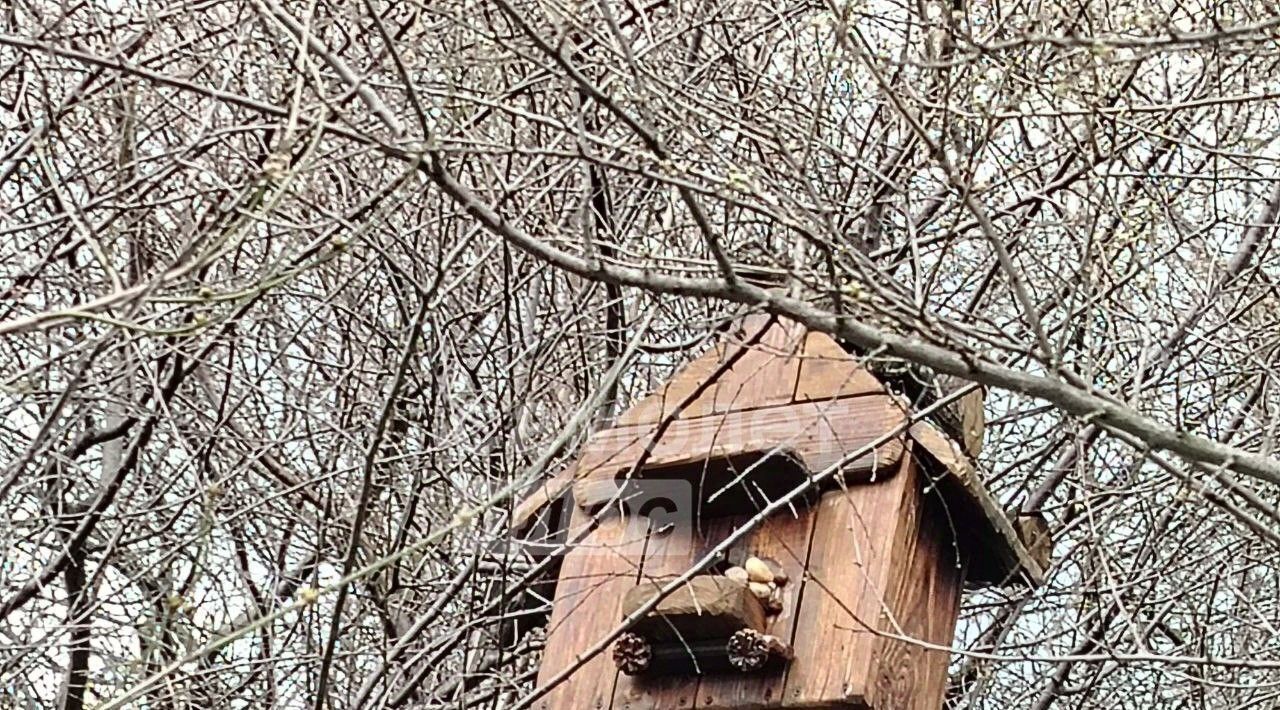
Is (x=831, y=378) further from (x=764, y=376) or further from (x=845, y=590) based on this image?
(x=845, y=590)

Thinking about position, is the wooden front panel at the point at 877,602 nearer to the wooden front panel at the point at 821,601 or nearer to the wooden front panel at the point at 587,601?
the wooden front panel at the point at 821,601

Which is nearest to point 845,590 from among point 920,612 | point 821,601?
point 821,601

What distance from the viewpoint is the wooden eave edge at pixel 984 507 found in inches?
93.0

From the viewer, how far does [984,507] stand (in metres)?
2.42

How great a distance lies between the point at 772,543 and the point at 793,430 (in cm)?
17

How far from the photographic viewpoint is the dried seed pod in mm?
2301

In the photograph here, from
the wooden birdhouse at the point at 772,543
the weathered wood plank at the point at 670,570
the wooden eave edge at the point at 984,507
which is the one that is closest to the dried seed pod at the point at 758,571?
the wooden birdhouse at the point at 772,543

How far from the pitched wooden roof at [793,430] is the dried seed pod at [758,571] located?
15 centimetres

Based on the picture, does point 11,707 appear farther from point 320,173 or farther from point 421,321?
point 421,321

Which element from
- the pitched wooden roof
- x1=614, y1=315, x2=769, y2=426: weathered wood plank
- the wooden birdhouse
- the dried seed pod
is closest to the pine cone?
the wooden birdhouse

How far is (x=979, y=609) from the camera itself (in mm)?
4176

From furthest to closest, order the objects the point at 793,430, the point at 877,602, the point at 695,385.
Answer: the point at 695,385
the point at 793,430
the point at 877,602

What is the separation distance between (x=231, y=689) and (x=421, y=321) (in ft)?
4.81

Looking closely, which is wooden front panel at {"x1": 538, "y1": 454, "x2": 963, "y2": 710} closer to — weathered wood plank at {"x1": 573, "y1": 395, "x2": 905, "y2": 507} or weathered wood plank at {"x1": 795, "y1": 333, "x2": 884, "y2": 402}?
weathered wood plank at {"x1": 573, "y1": 395, "x2": 905, "y2": 507}
